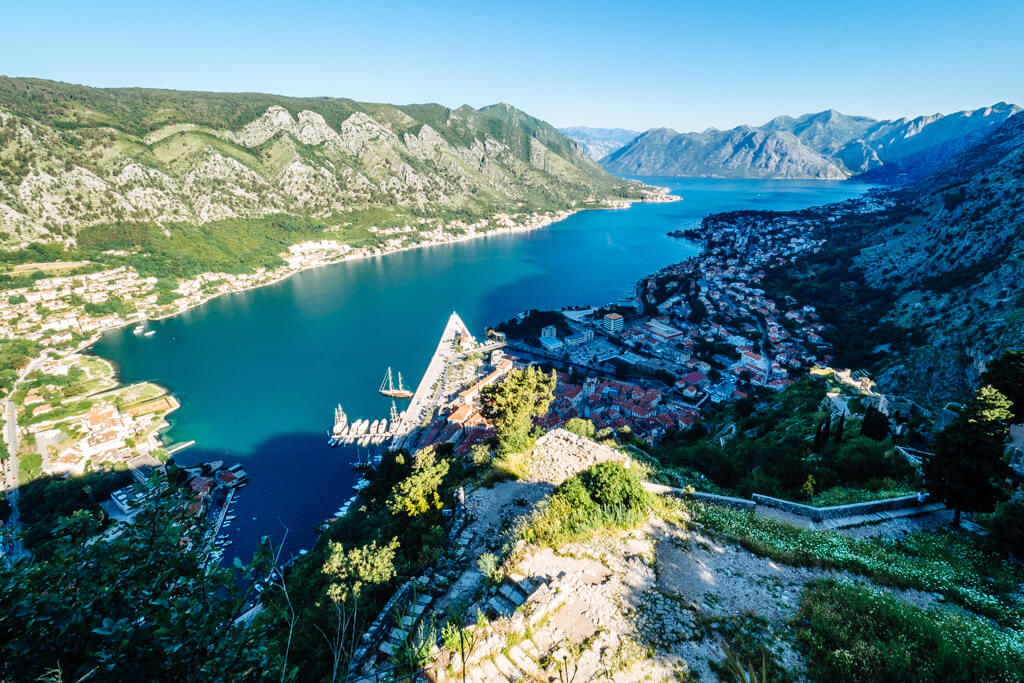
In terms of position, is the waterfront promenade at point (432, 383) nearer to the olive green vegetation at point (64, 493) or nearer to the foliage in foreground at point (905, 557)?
the olive green vegetation at point (64, 493)

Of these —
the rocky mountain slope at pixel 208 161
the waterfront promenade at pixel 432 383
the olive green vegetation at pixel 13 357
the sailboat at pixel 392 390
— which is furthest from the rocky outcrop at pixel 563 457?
the rocky mountain slope at pixel 208 161

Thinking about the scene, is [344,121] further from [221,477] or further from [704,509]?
[704,509]

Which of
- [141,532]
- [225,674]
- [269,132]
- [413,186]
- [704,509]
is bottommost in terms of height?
[704,509]

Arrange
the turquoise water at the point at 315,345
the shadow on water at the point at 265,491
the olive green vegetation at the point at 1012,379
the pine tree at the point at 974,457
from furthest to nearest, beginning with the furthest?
the turquoise water at the point at 315,345 → the shadow on water at the point at 265,491 → the olive green vegetation at the point at 1012,379 → the pine tree at the point at 974,457

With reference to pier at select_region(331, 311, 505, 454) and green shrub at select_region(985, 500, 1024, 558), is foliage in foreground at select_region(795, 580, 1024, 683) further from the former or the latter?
pier at select_region(331, 311, 505, 454)

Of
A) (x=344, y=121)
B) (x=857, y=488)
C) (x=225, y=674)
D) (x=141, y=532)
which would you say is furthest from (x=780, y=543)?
(x=344, y=121)

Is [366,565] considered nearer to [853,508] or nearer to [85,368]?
[853,508]

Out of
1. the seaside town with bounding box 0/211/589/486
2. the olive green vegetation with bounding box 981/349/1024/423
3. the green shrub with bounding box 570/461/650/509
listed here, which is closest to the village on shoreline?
the seaside town with bounding box 0/211/589/486

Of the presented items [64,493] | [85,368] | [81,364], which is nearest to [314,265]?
[81,364]
